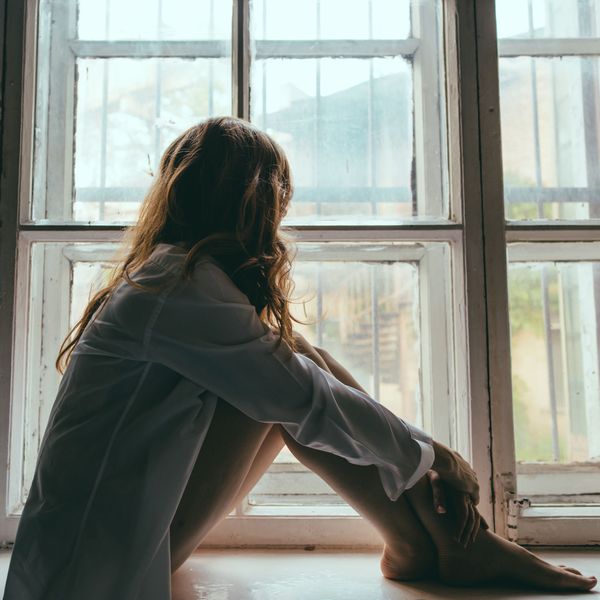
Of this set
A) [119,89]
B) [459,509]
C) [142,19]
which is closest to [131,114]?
[119,89]

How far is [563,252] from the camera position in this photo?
123cm

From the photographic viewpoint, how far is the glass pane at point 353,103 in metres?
1.22

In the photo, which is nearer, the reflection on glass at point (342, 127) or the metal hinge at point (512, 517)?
the metal hinge at point (512, 517)

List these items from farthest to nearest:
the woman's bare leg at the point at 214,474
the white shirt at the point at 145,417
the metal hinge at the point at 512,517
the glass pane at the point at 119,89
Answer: the glass pane at the point at 119,89 → the metal hinge at the point at 512,517 → the woman's bare leg at the point at 214,474 → the white shirt at the point at 145,417

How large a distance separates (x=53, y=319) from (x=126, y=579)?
2.07ft

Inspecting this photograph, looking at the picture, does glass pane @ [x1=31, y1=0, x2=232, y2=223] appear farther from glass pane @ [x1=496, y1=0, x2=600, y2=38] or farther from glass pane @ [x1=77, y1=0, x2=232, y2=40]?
glass pane @ [x1=496, y1=0, x2=600, y2=38]

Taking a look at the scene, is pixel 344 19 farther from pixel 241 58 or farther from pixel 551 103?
pixel 551 103

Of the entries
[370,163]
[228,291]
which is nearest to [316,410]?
[228,291]

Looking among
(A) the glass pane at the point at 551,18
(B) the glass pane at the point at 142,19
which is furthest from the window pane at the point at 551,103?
(B) the glass pane at the point at 142,19

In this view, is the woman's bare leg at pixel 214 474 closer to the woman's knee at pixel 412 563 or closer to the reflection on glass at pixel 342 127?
the woman's knee at pixel 412 563

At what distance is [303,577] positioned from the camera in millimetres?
978

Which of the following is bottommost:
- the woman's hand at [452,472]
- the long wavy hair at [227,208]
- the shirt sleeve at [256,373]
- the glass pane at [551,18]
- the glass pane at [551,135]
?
the woman's hand at [452,472]

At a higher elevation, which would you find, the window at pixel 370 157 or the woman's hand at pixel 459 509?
the window at pixel 370 157

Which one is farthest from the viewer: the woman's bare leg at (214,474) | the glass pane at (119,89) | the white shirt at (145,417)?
the glass pane at (119,89)
